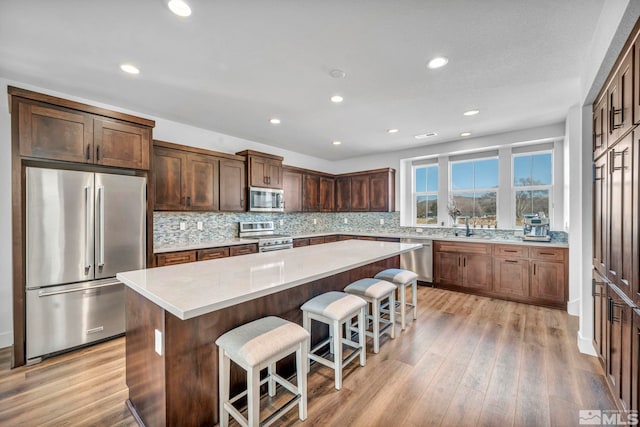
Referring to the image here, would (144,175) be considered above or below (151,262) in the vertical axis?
above

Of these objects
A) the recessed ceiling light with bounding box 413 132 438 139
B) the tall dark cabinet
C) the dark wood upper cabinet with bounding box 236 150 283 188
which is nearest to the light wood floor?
the tall dark cabinet

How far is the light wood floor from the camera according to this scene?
1.74 m

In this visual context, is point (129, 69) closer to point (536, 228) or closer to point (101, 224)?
point (101, 224)

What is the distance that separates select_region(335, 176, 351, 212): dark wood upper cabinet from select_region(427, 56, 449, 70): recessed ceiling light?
383 centimetres

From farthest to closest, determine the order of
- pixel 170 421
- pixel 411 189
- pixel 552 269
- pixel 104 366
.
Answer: pixel 411 189
pixel 552 269
pixel 104 366
pixel 170 421

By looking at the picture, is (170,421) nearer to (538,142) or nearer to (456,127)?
(456,127)

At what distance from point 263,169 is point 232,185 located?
0.64 meters

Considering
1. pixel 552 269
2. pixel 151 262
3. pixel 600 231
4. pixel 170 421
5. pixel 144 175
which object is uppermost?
pixel 144 175

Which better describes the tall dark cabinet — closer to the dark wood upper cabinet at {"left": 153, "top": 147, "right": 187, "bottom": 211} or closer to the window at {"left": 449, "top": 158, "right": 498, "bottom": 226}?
the window at {"left": 449, "top": 158, "right": 498, "bottom": 226}

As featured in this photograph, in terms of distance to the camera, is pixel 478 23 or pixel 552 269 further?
pixel 552 269

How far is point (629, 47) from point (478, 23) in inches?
32.2

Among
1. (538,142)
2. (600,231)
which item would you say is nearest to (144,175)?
(600,231)

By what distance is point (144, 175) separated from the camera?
10.1ft

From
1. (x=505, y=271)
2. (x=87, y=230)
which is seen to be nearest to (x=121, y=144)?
(x=87, y=230)
